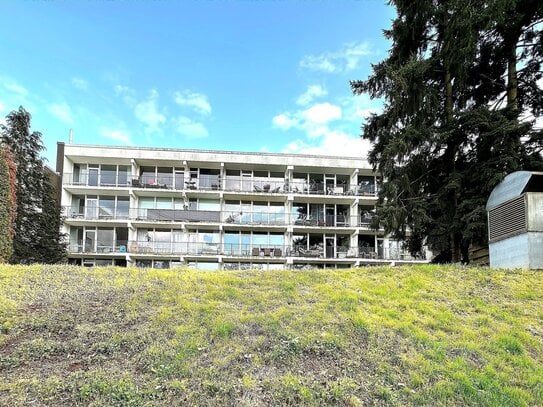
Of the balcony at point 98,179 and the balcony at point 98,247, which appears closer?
the balcony at point 98,247

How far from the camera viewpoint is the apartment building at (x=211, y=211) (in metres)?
28.7

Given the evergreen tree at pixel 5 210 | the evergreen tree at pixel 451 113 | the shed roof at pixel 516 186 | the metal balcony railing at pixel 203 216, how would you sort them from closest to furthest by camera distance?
the shed roof at pixel 516 186
the evergreen tree at pixel 5 210
the evergreen tree at pixel 451 113
the metal balcony railing at pixel 203 216

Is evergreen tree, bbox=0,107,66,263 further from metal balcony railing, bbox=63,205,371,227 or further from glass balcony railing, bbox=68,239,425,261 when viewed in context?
metal balcony railing, bbox=63,205,371,227

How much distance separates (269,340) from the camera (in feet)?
19.1

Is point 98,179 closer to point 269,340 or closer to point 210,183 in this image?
point 210,183

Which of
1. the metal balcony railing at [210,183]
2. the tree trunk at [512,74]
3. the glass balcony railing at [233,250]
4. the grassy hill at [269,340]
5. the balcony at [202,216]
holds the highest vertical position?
the tree trunk at [512,74]

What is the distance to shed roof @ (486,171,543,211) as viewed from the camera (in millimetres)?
9941

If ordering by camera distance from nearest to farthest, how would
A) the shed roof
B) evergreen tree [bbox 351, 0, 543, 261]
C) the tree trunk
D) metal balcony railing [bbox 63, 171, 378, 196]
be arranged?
the shed roof
evergreen tree [bbox 351, 0, 543, 261]
the tree trunk
metal balcony railing [bbox 63, 171, 378, 196]

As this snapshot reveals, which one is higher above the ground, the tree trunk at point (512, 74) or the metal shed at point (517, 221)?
the tree trunk at point (512, 74)

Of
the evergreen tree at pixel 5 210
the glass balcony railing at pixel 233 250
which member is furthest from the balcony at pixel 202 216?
the evergreen tree at pixel 5 210

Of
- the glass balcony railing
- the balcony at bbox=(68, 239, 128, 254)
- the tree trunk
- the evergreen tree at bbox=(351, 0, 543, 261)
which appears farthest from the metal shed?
the balcony at bbox=(68, 239, 128, 254)

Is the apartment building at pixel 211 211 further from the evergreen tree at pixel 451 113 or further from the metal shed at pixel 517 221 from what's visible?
the metal shed at pixel 517 221

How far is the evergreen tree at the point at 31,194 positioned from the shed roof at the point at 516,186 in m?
19.0

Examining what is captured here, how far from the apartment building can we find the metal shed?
17867 mm
